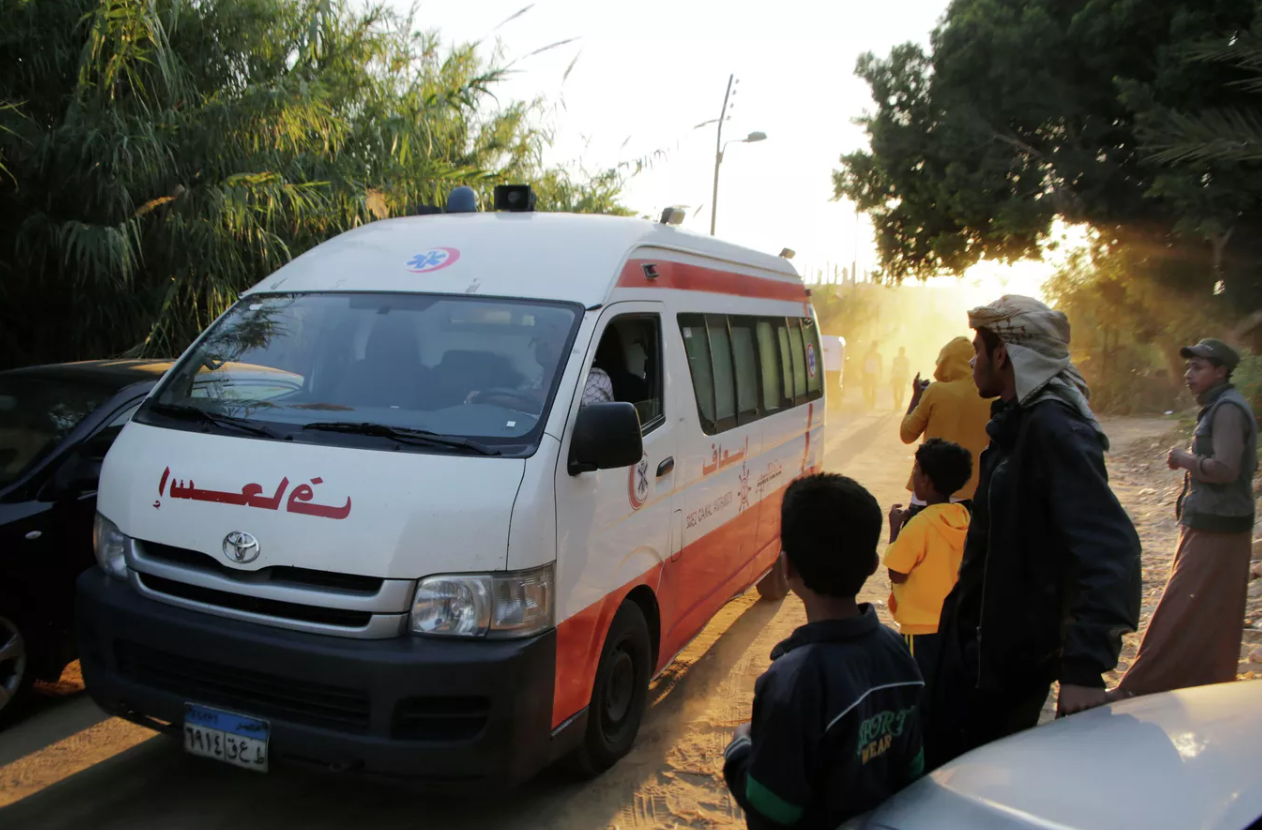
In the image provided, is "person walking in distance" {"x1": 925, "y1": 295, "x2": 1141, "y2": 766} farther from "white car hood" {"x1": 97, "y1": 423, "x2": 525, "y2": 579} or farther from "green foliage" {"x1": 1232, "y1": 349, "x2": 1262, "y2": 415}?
"green foliage" {"x1": 1232, "y1": 349, "x2": 1262, "y2": 415}

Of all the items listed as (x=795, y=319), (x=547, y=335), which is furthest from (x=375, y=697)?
(x=795, y=319)

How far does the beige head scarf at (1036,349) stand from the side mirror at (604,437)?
1267 mm

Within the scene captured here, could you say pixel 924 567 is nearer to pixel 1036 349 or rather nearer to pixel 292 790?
pixel 1036 349

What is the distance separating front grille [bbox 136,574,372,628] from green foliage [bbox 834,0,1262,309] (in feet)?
37.3

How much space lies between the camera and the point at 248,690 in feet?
10.8

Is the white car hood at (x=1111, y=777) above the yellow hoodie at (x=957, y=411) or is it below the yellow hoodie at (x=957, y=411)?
below

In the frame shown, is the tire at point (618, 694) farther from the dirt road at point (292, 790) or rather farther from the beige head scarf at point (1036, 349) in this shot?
the beige head scarf at point (1036, 349)

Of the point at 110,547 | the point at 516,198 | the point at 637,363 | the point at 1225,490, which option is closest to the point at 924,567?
the point at 637,363

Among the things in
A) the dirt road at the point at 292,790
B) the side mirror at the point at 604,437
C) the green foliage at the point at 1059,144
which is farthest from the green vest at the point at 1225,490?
the green foliage at the point at 1059,144

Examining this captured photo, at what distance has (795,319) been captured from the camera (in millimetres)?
7348

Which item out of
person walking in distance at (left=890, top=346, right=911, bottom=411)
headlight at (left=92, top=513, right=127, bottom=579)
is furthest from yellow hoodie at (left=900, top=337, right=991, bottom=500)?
person walking in distance at (left=890, top=346, right=911, bottom=411)

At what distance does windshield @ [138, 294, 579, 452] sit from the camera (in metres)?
3.61

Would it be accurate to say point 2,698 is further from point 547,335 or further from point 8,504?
point 547,335

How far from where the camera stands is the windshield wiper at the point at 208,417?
363 centimetres
